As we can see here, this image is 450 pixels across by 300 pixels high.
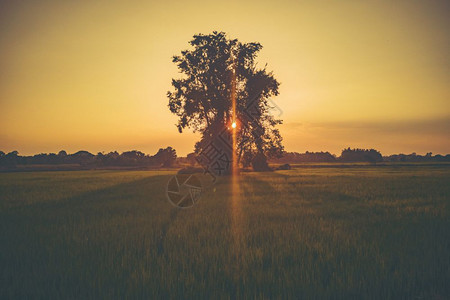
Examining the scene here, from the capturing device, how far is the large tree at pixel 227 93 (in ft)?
114

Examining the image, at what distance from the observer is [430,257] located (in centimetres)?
531

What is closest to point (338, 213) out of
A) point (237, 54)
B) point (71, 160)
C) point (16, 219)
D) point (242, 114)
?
point (16, 219)

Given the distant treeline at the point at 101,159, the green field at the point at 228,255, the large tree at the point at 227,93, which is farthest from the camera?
the distant treeline at the point at 101,159

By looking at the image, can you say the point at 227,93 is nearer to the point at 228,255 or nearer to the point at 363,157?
the point at 228,255

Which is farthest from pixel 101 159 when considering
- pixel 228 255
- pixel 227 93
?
pixel 228 255

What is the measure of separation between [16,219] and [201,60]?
101 ft

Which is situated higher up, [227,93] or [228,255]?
[227,93]

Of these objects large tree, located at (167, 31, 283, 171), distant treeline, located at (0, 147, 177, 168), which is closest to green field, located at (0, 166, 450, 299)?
large tree, located at (167, 31, 283, 171)

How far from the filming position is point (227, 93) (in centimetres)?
3466

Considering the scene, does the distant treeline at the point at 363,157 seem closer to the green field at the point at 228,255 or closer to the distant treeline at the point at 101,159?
the distant treeline at the point at 101,159

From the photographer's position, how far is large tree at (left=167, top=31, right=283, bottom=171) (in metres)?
34.9

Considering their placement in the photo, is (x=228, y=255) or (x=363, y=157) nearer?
(x=228, y=255)

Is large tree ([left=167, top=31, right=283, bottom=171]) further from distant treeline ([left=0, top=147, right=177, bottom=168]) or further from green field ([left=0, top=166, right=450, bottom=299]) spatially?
distant treeline ([left=0, top=147, right=177, bottom=168])

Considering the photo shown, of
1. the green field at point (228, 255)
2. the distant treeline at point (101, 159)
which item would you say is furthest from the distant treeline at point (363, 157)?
the green field at point (228, 255)
